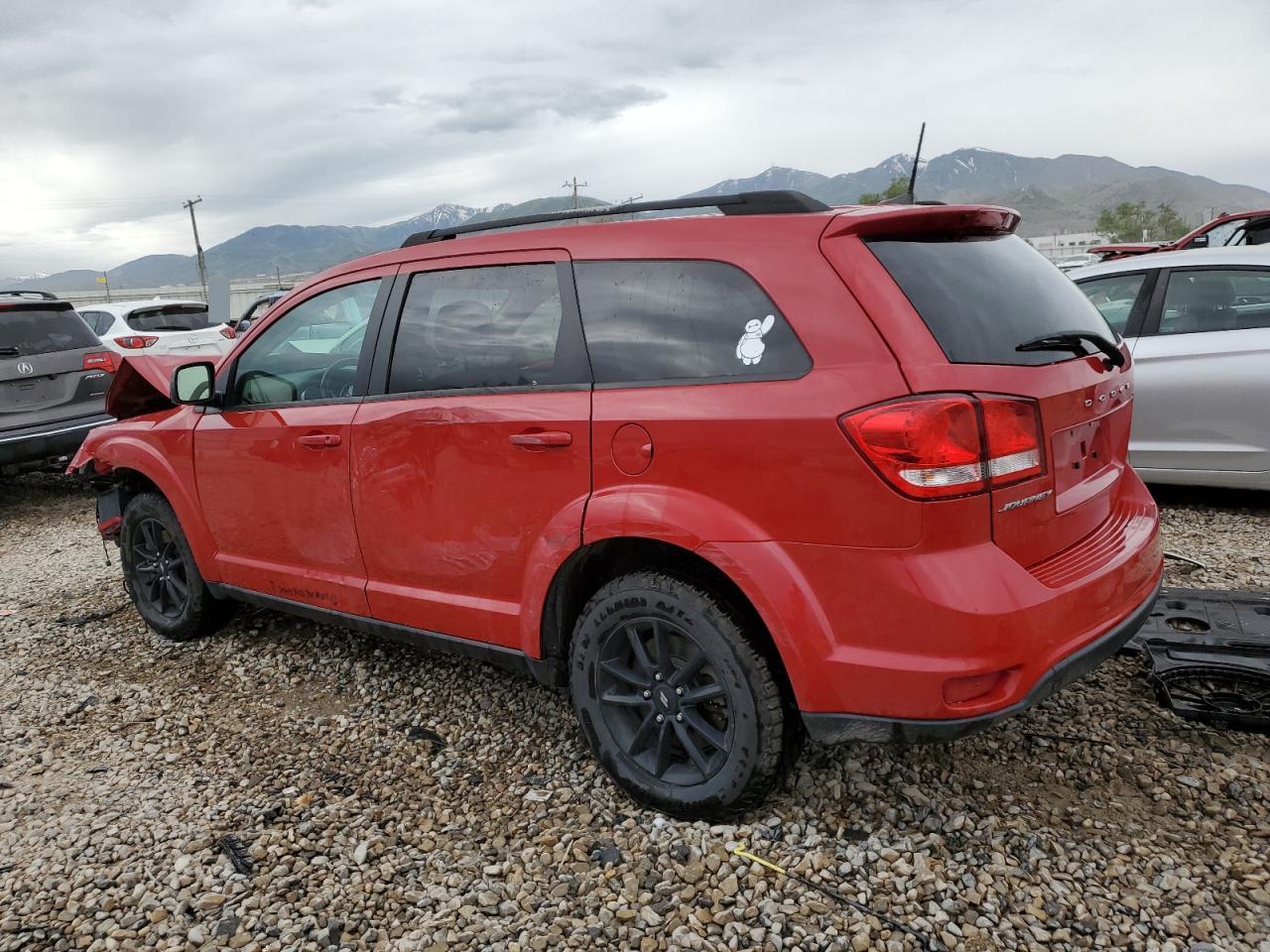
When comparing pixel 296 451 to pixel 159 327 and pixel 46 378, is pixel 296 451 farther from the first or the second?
pixel 159 327

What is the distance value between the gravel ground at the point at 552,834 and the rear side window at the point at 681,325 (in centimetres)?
134

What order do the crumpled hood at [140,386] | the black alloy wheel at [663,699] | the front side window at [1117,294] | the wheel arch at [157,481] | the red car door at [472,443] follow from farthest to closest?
the front side window at [1117,294] < the crumpled hood at [140,386] < the wheel arch at [157,481] < the red car door at [472,443] < the black alloy wheel at [663,699]

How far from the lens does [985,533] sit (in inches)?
84.0

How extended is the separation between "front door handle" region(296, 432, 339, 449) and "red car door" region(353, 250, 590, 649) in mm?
131

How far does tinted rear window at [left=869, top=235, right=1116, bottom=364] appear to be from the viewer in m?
2.23

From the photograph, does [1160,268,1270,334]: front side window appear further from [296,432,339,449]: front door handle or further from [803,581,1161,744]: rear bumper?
[296,432,339,449]: front door handle

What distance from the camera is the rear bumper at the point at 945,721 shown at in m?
2.16

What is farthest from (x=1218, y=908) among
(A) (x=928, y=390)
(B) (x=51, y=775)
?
(B) (x=51, y=775)

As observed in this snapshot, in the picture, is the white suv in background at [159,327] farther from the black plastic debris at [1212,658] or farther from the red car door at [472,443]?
the black plastic debris at [1212,658]

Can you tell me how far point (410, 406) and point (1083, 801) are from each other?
96.3 inches

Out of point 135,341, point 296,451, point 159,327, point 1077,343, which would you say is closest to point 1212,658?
point 1077,343

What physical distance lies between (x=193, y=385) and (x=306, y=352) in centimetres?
50

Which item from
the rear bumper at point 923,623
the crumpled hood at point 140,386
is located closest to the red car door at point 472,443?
the rear bumper at point 923,623

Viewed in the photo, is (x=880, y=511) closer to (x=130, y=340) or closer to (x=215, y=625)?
(x=215, y=625)
